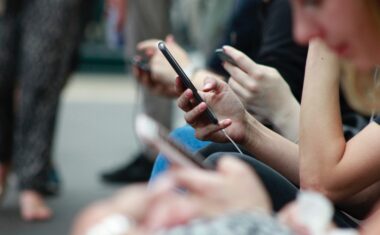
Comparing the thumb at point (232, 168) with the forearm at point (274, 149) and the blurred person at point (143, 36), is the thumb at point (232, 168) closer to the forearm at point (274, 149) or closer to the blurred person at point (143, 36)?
the forearm at point (274, 149)

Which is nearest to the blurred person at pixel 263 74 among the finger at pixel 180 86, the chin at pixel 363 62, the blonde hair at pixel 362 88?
the finger at pixel 180 86

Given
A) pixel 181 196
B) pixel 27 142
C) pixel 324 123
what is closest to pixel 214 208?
pixel 181 196

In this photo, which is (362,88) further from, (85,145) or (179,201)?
(85,145)

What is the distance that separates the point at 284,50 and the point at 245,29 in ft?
2.12

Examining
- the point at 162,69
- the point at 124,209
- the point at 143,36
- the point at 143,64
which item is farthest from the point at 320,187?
the point at 143,36

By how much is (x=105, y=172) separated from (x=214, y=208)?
435 centimetres

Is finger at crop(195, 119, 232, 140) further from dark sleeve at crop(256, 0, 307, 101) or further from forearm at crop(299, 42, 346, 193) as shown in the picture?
dark sleeve at crop(256, 0, 307, 101)

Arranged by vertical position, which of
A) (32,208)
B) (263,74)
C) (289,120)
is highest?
(263,74)

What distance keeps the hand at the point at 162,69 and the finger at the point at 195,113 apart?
653mm

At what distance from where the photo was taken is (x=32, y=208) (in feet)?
14.5

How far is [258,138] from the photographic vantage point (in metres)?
2.30

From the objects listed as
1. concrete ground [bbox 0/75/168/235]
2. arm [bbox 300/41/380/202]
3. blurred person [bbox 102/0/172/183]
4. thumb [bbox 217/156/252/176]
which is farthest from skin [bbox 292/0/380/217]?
blurred person [bbox 102/0/172/183]

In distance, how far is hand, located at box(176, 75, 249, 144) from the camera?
2252mm

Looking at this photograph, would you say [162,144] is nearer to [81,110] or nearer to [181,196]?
[181,196]
